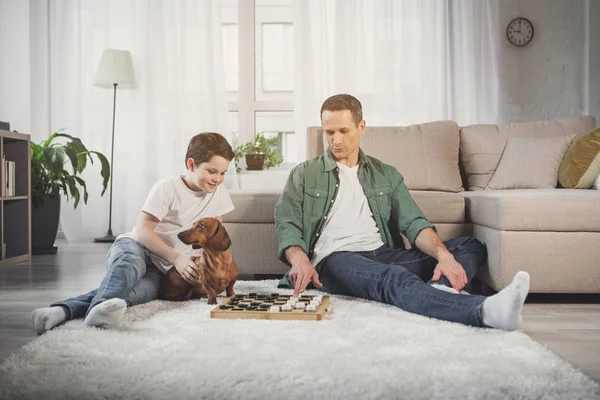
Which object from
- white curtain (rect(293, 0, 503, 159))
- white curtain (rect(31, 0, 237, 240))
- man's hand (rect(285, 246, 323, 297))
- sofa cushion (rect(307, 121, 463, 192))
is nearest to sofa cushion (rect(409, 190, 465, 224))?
sofa cushion (rect(307, 121, 463, 192))

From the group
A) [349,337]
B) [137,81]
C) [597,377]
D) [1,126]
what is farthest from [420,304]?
[137,81]

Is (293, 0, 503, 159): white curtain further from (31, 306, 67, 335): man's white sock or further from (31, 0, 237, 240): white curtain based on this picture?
(31, 306, 67, 335): man's white sock

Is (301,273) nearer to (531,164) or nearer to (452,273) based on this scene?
(452,273)

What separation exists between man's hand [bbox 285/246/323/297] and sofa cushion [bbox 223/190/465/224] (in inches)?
29.0

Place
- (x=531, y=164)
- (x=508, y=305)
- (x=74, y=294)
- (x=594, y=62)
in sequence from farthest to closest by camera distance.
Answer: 1. (x=594, y=62)
2. (x=531, y=164)
3. (x=74, y=294)
4. (x=508, y=305)

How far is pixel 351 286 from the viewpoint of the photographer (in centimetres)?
214

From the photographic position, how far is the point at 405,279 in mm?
1947

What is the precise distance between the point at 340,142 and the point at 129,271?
0.89 m

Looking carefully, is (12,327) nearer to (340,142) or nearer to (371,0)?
(340,142)

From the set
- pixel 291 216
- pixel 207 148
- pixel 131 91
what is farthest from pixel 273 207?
pixel 131 91

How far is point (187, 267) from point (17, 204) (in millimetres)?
2082

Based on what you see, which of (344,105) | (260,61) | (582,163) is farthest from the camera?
(260,61)

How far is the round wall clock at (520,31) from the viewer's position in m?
4.98

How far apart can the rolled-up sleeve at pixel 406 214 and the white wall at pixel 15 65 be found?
12.1ft
